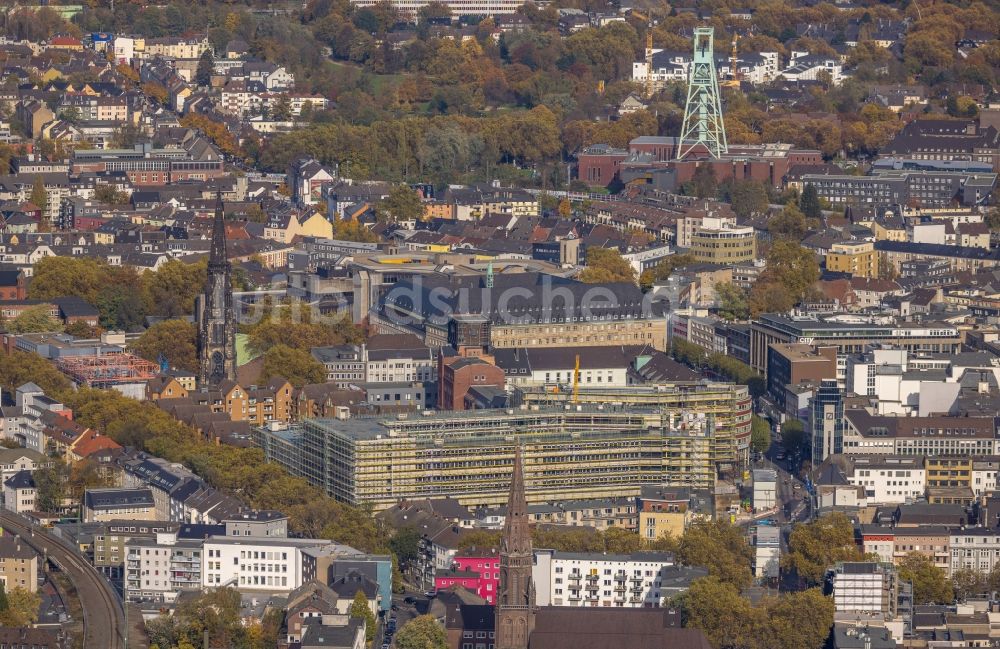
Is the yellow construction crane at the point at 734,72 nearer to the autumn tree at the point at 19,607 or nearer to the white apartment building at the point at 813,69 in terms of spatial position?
the white apartment building at the point at 813,69

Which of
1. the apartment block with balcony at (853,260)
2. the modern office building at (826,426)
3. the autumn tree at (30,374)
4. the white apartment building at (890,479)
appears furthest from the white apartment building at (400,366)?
the apartment block with balcony at (853,260)

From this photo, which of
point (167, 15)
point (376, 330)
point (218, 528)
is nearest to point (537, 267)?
point (376, 330)

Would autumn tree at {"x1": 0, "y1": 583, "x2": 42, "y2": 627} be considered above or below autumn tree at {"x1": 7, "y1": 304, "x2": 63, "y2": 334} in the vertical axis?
above

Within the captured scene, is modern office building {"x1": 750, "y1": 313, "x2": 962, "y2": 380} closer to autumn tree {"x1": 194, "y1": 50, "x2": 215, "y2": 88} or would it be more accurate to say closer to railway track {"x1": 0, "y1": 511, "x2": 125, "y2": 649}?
railway track {"x1": 0, "y1": 511, "x2": 125, "y2": 649}

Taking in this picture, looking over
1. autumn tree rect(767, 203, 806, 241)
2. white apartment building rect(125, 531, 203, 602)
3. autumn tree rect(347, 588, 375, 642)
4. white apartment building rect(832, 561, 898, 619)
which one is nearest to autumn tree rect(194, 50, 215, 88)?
autumn tree rect(767, 203, 806, 241)

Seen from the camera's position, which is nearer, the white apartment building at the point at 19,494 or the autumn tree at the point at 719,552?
the autumn tree at the point at 719,552

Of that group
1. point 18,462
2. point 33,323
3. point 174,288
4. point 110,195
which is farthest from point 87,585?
point 110,195

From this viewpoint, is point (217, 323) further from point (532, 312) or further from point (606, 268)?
point (606, 268)
